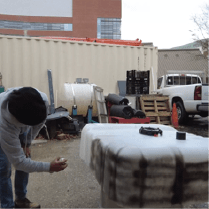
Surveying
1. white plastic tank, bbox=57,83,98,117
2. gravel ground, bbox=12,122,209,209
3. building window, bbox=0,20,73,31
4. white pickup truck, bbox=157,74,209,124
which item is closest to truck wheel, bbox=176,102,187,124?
white pickup truck, bbox=157,74,209,124

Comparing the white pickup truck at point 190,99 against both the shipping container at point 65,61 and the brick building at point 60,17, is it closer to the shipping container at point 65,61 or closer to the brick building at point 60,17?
the shipping container at point 65,61

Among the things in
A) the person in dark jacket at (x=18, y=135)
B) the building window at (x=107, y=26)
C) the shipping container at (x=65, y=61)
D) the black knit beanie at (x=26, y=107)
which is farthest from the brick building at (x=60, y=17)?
the black knit beanie at (x=26, y=107)

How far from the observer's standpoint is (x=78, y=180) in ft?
10.1

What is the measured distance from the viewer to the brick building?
81.9 ft

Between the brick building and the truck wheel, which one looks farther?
the brick building

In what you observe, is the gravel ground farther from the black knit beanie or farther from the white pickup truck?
the white pickup truck

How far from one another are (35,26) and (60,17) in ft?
9.78

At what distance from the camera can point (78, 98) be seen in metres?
6.41

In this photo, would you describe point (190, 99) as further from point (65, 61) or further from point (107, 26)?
point (107, 26)

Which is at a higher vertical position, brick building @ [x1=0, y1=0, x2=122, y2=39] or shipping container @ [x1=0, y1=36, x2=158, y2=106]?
brick building @ [x1=0, y1=0, x2=122, y2=39]

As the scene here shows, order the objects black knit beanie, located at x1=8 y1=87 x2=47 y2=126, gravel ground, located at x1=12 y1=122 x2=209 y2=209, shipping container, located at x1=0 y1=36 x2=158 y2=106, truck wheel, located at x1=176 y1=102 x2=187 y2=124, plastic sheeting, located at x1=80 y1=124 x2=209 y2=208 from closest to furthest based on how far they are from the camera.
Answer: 1. plastic sheeting, located at x1=80 y1=124 x2=209 y2=208
2. black knit beanie, located at x1=8 y1=87 x2=47 y2=126
3. gravel ground, located at x1=12 y1=122 x2=209 y2=209
4. shipping container, located at x1=0 y1=36 x2=158 y2=106
5. truck wheel, located at x1=176 y1=102 x2=187 y2=124

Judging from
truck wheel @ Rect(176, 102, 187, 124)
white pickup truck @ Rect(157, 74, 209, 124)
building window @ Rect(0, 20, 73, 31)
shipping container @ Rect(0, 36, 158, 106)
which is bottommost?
truck wheel @ Rect(176, 102, 187, 124)

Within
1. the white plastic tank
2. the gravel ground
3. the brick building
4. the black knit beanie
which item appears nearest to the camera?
the black knit beanie

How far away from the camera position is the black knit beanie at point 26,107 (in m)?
1.45
